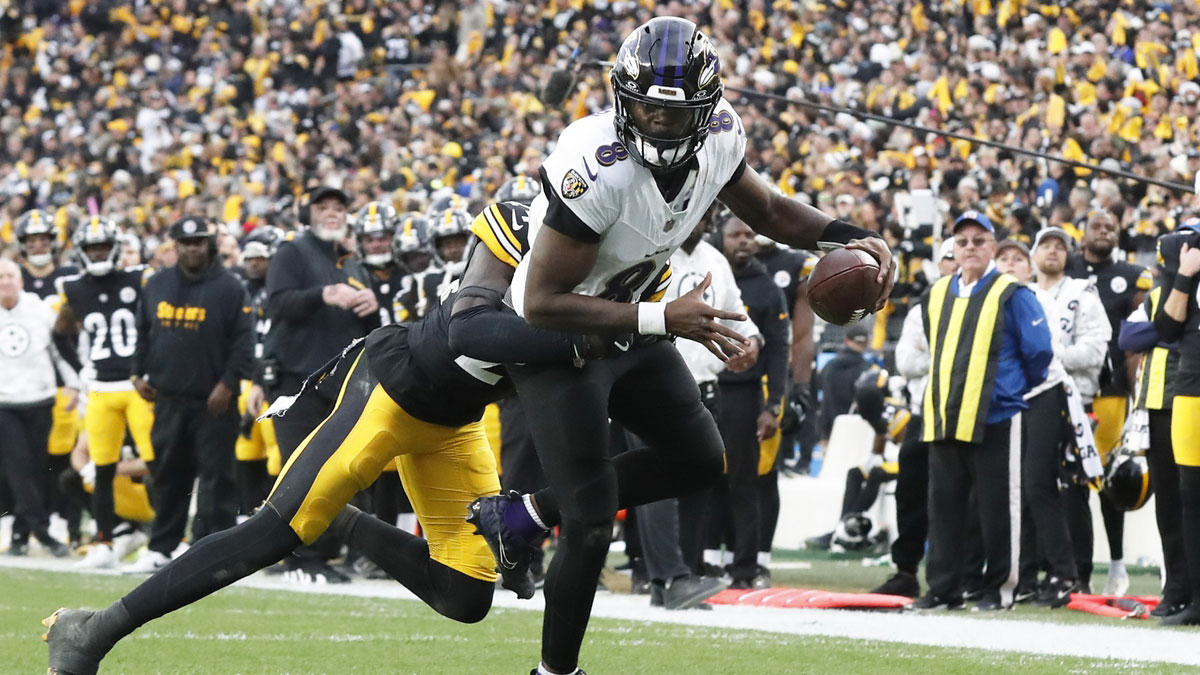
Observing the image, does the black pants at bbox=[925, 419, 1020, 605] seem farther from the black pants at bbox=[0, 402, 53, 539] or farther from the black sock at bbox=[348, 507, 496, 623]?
the black pants at bbox=[0, 402, 53, 539]

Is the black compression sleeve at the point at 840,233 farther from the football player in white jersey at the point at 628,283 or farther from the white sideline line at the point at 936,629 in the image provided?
the white sideline line at the point at 936,629

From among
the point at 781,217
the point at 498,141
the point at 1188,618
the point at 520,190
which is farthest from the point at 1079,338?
the point at 498,141

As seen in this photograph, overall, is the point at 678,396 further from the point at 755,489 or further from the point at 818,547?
the point at 818,547

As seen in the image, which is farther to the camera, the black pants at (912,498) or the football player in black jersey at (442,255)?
the football player in black jersey at (442,255)

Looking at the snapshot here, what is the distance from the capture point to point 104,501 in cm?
999

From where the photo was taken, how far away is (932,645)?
6211 mm

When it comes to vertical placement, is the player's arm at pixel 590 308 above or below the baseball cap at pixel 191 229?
below

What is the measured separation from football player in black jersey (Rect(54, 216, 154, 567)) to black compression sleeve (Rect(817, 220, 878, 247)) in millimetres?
6050

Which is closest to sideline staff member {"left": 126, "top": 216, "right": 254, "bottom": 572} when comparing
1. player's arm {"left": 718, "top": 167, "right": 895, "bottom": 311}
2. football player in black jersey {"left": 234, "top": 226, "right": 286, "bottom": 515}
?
football player in black jersey {"left": 234, "top": 226, "right": 286, "bottom": 515}

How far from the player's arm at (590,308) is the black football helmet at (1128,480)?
4.40 metres

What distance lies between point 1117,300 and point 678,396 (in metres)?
5.43

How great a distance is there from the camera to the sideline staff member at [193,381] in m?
9.52

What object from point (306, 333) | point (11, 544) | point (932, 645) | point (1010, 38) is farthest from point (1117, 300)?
point (1010, 38)

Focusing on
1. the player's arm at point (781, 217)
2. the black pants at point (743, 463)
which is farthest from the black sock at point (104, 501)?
the player's arm at point (781, 217)
